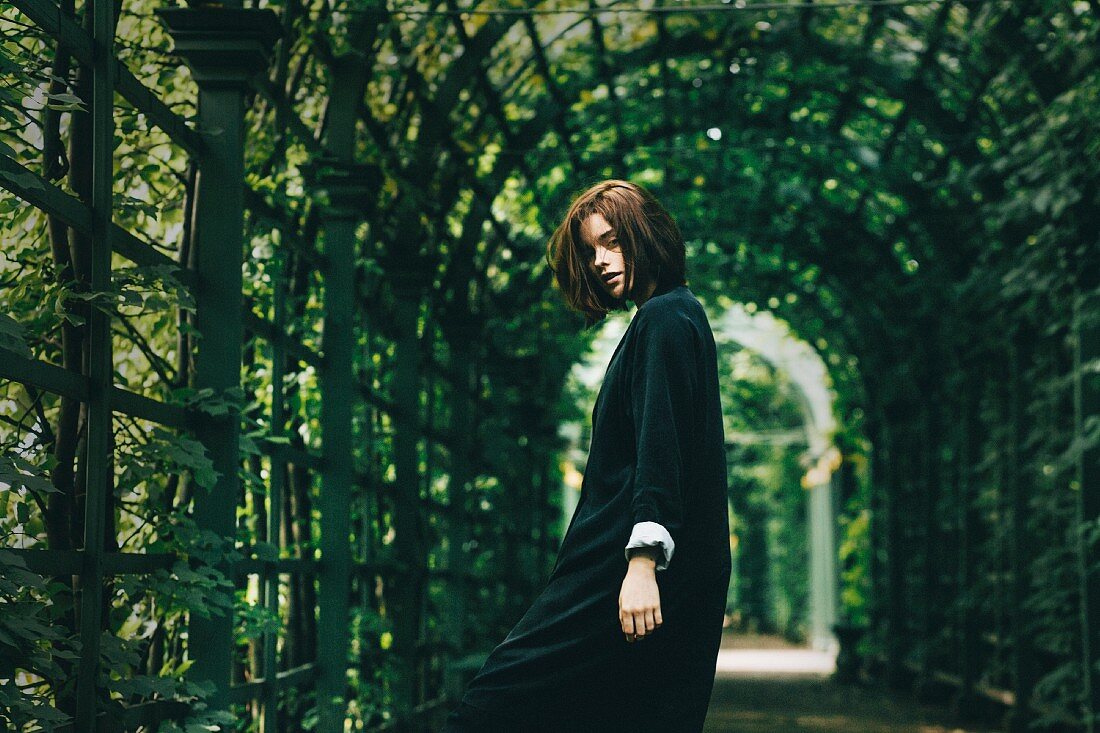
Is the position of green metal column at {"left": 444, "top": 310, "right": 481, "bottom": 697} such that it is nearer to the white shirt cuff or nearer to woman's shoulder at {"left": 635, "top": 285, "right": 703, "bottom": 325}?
woman's shoulder at {"left": 635, "top": 285, "right": 703, "bottom": 325}

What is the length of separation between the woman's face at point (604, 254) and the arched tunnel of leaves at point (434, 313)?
3.12 feet

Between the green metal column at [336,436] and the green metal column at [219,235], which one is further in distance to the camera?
the green metal column at [336,436]

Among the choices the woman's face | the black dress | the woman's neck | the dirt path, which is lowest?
the dirt path

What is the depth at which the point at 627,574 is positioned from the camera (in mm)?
2395

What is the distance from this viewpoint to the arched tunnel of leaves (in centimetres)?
315

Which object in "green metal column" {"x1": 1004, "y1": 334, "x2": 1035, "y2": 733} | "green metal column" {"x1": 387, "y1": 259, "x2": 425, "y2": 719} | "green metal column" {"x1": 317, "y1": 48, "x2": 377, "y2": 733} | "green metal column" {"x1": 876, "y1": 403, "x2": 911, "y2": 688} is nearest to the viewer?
"green metal column" {"x1": 317, "y1": 48, "x2": 377, "y2": 733}

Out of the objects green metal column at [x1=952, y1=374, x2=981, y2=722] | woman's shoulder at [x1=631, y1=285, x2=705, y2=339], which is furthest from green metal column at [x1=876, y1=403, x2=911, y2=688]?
woman's shoulder at [x1=631, y1=285, x2=705, y2=339]

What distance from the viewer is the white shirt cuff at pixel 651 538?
2.37m

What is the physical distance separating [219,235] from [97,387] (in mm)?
1067

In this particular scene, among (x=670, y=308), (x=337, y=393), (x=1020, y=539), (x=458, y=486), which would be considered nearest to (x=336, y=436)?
(x=337, y=393)

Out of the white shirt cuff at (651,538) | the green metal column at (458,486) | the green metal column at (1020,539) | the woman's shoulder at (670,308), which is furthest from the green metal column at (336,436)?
the green metal column at (1020,539)

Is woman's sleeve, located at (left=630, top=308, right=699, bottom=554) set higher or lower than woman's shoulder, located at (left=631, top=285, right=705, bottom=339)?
lower

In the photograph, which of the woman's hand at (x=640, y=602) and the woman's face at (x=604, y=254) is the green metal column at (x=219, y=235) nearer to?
the woman's face at (x=604, y=254)

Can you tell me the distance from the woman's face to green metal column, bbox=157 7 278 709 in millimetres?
1595
